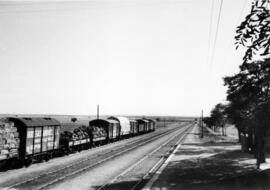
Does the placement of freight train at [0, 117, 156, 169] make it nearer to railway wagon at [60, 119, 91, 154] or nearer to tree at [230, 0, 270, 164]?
railway wagon at [60, 119, 91, 154]

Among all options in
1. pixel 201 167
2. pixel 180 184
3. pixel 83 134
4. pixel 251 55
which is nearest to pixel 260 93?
pixel 201 167

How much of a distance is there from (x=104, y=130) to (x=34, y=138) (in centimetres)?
1901

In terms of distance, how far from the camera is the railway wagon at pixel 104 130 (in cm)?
3606

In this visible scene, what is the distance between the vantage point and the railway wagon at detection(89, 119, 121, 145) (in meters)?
36.1

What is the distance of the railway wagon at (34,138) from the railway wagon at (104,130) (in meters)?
10.4

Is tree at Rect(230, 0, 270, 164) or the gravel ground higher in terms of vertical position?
tree at Rect(230, 0, 270, 164)

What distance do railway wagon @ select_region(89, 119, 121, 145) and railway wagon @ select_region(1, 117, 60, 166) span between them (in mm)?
10380

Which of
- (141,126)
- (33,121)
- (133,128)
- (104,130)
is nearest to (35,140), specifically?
(33,121)

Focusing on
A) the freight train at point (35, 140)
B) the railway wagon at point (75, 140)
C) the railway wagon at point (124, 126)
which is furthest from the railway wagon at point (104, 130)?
the railway wagon at point (124, 126)

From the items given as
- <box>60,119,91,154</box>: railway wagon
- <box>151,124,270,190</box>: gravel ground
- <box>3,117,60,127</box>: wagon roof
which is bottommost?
<box>151,124,270,190</box>: gravel ground

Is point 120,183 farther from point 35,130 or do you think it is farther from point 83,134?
point 83,134

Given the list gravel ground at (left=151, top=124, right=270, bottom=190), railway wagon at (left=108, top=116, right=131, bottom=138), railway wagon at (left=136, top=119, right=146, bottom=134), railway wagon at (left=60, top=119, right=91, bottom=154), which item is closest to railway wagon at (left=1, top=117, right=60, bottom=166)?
railway wagon at (left=60, top=119, right=91, bottom=154)

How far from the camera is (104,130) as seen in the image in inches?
1580

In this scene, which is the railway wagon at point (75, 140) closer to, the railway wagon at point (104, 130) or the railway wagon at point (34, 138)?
the railway wagon at point (104, 130)
